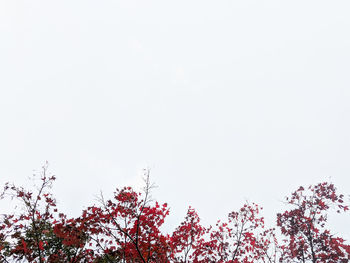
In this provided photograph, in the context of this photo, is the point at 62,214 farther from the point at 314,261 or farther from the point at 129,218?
the point at 314,261

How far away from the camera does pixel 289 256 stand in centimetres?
1642

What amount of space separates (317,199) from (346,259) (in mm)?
3423

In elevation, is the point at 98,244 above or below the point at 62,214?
below

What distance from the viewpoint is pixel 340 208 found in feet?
49.2

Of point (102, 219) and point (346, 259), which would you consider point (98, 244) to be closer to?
point (102, 219)

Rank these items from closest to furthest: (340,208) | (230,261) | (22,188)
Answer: (22,188)
(340,208)
(230,261)

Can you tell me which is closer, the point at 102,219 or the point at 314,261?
the point at 102,219

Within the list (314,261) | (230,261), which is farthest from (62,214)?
(314,261)

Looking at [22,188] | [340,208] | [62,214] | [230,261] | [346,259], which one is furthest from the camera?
[230,261]

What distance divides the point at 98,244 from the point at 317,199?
1325 centimetres

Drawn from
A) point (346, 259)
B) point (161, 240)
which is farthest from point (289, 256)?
point (161, 240)

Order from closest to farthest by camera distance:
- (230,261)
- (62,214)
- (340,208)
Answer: (62,214), (340,208), (230,261)

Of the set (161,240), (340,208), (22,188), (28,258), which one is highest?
(340,208)

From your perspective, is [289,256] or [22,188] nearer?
[22,188]
